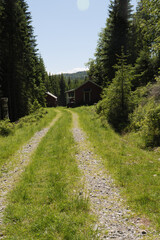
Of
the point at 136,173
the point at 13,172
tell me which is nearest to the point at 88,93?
the point at 13,172

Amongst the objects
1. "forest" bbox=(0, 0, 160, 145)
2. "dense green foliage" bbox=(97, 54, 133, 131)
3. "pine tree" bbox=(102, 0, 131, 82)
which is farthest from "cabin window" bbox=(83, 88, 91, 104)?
"dense green foliage" bbox=(97, 54, 133, 131)

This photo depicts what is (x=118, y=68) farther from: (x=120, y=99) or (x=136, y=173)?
(x=136, y=173)

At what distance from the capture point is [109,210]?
3.80 meters

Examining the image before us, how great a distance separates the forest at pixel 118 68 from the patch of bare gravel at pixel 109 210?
5.07m

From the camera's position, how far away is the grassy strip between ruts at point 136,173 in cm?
377

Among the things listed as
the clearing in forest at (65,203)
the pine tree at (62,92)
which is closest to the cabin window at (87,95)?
the clearing in forest at (65,203)

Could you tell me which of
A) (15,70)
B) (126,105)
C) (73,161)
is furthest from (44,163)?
(15,70)

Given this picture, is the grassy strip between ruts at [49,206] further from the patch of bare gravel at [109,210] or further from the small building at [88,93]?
the small building at [88,93]

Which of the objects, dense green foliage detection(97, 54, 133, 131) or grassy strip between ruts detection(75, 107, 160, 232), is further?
dense green foliage detection(97, 54, 133, 131)

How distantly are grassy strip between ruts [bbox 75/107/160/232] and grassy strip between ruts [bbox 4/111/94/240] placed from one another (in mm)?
1402

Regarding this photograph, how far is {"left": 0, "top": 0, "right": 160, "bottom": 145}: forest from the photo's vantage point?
885 cm

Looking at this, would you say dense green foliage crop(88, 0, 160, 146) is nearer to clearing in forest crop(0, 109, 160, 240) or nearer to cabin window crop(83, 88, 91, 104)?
clearing in forest crop(0, 109, 160, 240)

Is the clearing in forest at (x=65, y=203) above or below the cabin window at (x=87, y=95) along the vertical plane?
below

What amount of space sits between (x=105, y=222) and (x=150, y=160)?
13.8 feet
